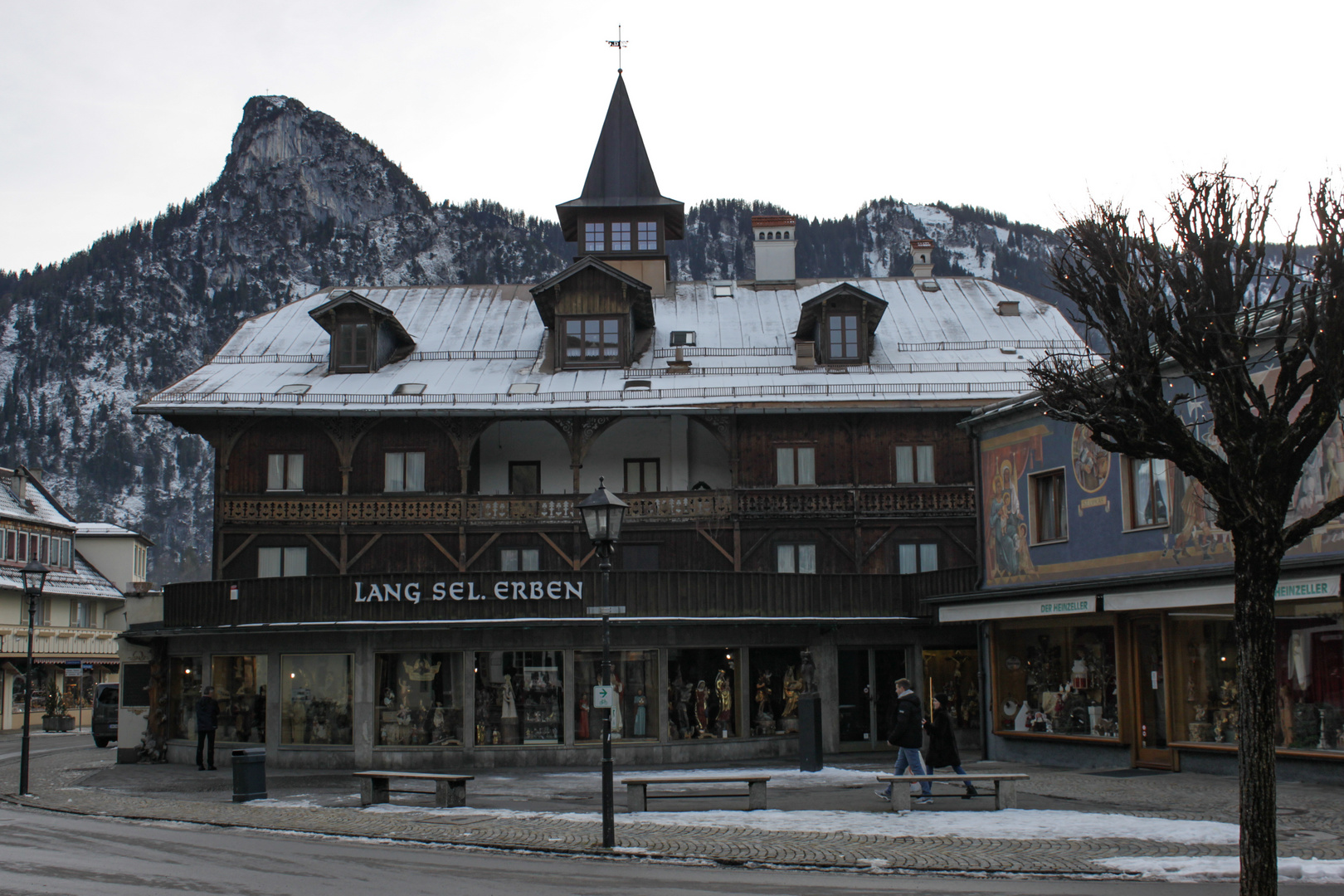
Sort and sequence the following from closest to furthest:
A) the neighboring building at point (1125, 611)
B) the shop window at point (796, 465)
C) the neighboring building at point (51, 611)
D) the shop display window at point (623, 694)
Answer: the neighboring building at point (1125, 611) → the shop display window at point (623, 694) → the shop window at point (796, 465) → the neighboring building at point (51, 611)

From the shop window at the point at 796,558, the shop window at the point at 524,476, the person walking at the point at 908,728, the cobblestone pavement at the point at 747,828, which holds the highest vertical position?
the shop window at the point at 524,476

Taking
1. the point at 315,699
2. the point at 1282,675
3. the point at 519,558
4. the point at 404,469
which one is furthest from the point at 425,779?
the point at 404,469

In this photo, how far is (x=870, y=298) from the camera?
35.4 m

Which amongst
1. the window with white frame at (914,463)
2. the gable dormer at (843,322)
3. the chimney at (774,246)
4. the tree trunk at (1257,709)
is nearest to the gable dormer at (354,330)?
the gable dormer at (843,322)

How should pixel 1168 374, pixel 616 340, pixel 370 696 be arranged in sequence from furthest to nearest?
1. pixel 616 340
2. pixel 370 696
3. pixel 1168 374

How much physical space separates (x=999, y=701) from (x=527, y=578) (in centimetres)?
924

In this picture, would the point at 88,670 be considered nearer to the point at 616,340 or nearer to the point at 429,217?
the point at 616,340

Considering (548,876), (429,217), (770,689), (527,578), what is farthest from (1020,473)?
(429,217)

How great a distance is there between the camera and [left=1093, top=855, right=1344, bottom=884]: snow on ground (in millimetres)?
10852

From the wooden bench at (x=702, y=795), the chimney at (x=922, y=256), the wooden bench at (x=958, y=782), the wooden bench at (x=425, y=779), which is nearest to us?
the wooden bench at (x=958, y=782)

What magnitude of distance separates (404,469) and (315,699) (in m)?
10.8

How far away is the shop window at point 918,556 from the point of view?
109 ft

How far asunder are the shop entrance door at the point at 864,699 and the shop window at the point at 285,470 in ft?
53.2

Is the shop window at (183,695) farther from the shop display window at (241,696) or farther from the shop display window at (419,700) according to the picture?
the shop display window at (419,700)
